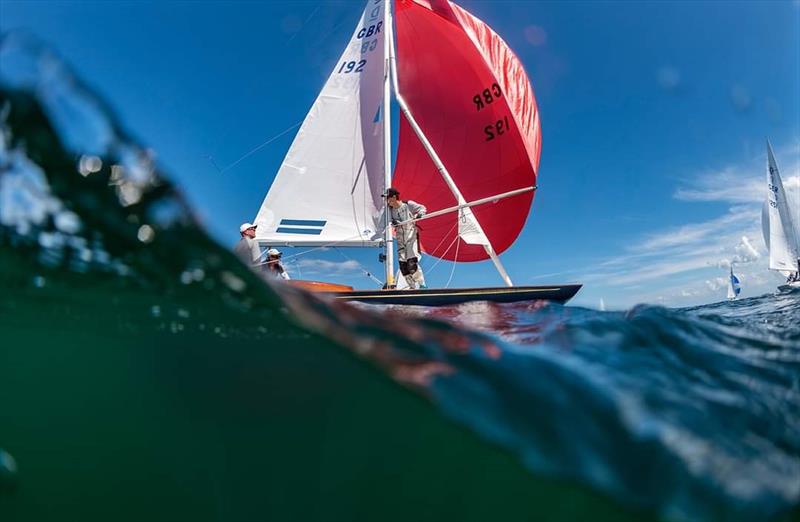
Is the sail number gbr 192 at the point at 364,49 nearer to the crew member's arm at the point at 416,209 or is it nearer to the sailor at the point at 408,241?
the sailor at the point at 408,241

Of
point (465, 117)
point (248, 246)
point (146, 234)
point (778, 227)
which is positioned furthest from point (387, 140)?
point (778, 227)

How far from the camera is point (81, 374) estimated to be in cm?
163

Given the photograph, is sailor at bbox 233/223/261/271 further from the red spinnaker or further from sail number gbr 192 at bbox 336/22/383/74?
sail number gbr 192 at bbox 336/22/383/74

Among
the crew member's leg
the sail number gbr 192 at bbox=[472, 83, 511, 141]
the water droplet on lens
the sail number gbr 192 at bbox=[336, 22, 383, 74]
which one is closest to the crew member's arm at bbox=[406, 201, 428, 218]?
the crew member's leg

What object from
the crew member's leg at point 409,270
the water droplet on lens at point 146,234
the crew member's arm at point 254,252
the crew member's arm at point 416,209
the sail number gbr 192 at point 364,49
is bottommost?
the water droplet on lens at point 146,234

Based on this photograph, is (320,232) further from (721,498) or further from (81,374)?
(721,498)

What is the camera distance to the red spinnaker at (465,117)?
10164 mm

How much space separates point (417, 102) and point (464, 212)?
15.2 feet

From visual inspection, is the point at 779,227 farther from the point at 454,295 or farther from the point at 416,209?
the point at 454,295

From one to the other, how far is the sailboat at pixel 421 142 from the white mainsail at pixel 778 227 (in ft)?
80.8

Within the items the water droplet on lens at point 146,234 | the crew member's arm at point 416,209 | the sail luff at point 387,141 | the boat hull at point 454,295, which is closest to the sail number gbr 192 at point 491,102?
the sail luff at point 387,141

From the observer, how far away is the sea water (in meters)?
1.18

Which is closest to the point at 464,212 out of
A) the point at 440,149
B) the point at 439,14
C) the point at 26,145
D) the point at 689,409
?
the point at 440,149

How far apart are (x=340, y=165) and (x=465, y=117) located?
12.7ft
